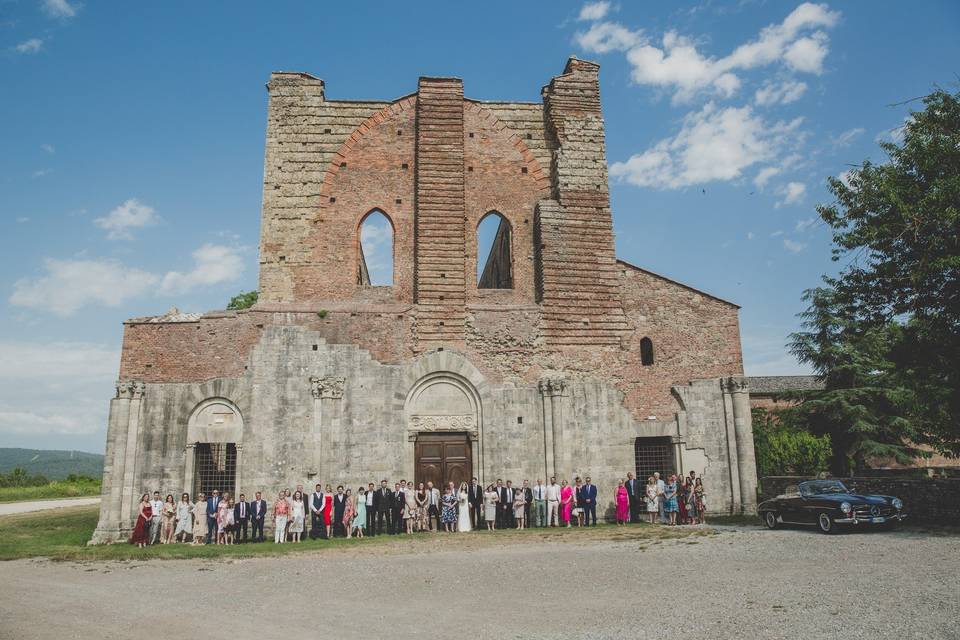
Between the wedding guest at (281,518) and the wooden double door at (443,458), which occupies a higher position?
the wooden double door at (443,458)

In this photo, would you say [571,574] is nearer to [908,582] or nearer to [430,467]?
[908,582]

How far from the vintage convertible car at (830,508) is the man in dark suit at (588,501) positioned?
428 centimetres

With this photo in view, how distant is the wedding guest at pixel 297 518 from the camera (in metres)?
16.5

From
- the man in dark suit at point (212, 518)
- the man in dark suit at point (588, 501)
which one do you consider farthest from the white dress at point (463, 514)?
the man in dark suit at point (212, 518)

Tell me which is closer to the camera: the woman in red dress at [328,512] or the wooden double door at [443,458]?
the woman in red dress at [328,512]

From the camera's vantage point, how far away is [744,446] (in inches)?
760

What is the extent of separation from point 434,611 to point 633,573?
3.61 metres

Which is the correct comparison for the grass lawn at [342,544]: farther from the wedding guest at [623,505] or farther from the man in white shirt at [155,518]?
the man in white shirt at [155,518]

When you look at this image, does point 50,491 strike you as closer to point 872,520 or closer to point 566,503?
point 566,503

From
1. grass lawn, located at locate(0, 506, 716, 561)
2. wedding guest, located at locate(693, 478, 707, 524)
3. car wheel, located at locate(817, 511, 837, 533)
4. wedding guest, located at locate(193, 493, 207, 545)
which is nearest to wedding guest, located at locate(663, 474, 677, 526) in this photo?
wedding guest, located at locate(693, 478, 707, 524)

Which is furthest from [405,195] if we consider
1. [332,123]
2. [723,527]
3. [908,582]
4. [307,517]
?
[908,582]

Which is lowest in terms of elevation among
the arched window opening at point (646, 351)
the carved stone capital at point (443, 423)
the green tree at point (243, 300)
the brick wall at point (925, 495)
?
the brick wall at point (925, 495)

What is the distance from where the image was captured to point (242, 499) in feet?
54.9

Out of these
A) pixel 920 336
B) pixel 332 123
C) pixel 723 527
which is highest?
pixel 332 123
